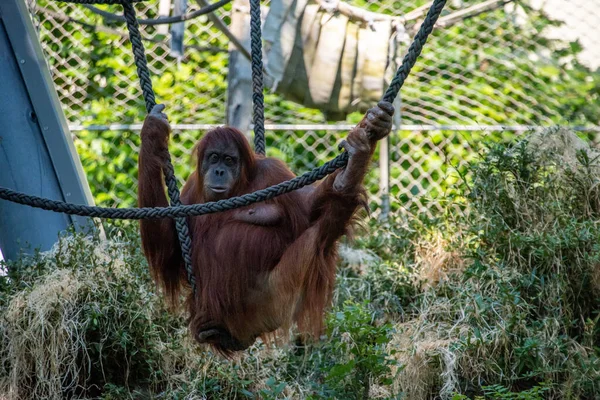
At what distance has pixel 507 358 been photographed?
159 inches

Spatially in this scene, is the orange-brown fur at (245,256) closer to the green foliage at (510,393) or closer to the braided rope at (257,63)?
the braided rope at (257,63)

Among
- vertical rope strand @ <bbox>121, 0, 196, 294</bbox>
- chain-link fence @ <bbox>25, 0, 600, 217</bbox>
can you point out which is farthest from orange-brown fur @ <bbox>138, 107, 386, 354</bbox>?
chain-link fence @ <bbox>25, 0, 600, 217</bbox>

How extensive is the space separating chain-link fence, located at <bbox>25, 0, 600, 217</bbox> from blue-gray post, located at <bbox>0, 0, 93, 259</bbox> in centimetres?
243

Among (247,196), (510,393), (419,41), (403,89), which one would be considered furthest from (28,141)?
(403,89)

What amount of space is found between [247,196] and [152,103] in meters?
0.62

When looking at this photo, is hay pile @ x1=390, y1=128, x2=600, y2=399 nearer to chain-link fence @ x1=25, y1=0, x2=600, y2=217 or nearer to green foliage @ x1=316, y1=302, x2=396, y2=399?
green foliage @ x1=316, y1=302, x2=396, y2=399

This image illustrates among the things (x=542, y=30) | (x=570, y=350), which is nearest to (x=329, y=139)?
(x=542, y=30)

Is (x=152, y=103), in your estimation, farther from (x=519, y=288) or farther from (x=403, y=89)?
(x=403, y=89)

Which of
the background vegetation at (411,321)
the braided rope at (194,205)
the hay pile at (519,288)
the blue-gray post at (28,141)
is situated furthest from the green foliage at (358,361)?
the blue-gray post at (28,141)

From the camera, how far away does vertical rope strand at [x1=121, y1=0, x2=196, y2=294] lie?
315 cm

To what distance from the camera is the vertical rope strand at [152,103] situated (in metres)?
3.15

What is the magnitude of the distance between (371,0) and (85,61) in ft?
8.21

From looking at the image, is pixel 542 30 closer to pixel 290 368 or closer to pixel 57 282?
pixel 290 368

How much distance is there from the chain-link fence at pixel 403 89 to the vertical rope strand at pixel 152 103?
11.6 ft
